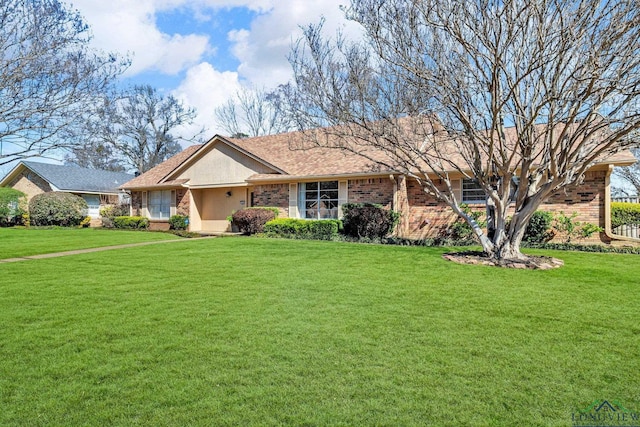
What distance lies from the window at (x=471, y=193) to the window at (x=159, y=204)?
15627 millimetres

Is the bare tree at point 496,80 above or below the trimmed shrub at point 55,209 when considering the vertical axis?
above

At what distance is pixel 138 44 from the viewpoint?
1226 cm

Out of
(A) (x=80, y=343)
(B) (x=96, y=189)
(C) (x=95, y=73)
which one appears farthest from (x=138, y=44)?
(B) (x=96, y=189)

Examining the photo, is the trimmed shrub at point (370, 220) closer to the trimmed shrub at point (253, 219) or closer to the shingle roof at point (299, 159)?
the shingle roof at point (299, 159)

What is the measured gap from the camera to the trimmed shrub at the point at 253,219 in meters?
17.2

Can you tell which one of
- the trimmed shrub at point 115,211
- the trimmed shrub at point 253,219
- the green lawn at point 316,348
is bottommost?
the green lawn at point 316,348

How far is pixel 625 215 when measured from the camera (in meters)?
13.9

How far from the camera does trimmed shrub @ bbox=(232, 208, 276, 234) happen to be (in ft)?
56.3

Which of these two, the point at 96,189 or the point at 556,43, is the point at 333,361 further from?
the point at 96,189

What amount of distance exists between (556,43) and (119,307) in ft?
29.4

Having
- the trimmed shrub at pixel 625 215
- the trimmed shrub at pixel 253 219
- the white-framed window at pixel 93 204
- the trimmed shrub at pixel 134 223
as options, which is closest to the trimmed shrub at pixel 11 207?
the white-framed window at pixel 93 204

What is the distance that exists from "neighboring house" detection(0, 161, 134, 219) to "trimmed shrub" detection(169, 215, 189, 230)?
8.64 m

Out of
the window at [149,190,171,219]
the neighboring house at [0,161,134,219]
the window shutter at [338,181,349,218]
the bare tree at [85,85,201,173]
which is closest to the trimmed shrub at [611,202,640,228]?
the window shutter at [338,181,349,218]

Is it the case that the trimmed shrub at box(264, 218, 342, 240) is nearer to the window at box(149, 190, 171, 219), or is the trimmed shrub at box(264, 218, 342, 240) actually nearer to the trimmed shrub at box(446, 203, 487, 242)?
the trimmed shrub at box(446, 203, 487, 242)
